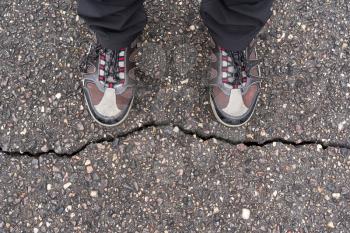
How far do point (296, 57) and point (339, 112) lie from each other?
351 mm

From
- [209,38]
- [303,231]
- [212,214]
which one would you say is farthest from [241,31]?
[303,231]

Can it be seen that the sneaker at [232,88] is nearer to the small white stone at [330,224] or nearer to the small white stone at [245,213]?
the small white stone at [245,213]

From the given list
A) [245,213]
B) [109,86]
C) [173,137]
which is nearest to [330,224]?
[245,213]

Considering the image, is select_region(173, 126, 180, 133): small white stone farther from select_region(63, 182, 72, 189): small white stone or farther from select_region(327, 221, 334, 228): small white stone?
select_region(327, 221, 334, 228): small white stone

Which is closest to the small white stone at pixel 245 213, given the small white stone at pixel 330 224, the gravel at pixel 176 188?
the gravel at pixel 176 188

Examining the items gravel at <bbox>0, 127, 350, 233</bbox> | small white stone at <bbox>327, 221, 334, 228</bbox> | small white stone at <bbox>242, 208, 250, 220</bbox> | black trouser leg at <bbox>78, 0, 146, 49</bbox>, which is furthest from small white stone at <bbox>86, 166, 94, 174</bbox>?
small white stone at <bbox>327, 221, 334, 228</bbox>

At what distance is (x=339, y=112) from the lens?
2098mm

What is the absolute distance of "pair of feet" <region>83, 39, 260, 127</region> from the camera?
6.45 ft

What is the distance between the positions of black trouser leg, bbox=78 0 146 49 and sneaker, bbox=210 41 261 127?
45 centimetres

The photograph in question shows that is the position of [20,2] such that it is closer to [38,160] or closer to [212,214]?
[38,160]

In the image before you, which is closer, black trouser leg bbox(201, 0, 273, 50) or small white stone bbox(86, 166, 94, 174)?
black trouser leg bbox(201, 0, 273, 50)

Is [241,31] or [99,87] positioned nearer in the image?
[241,31]

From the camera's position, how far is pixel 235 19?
1.58 meters

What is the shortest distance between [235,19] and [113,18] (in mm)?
454
